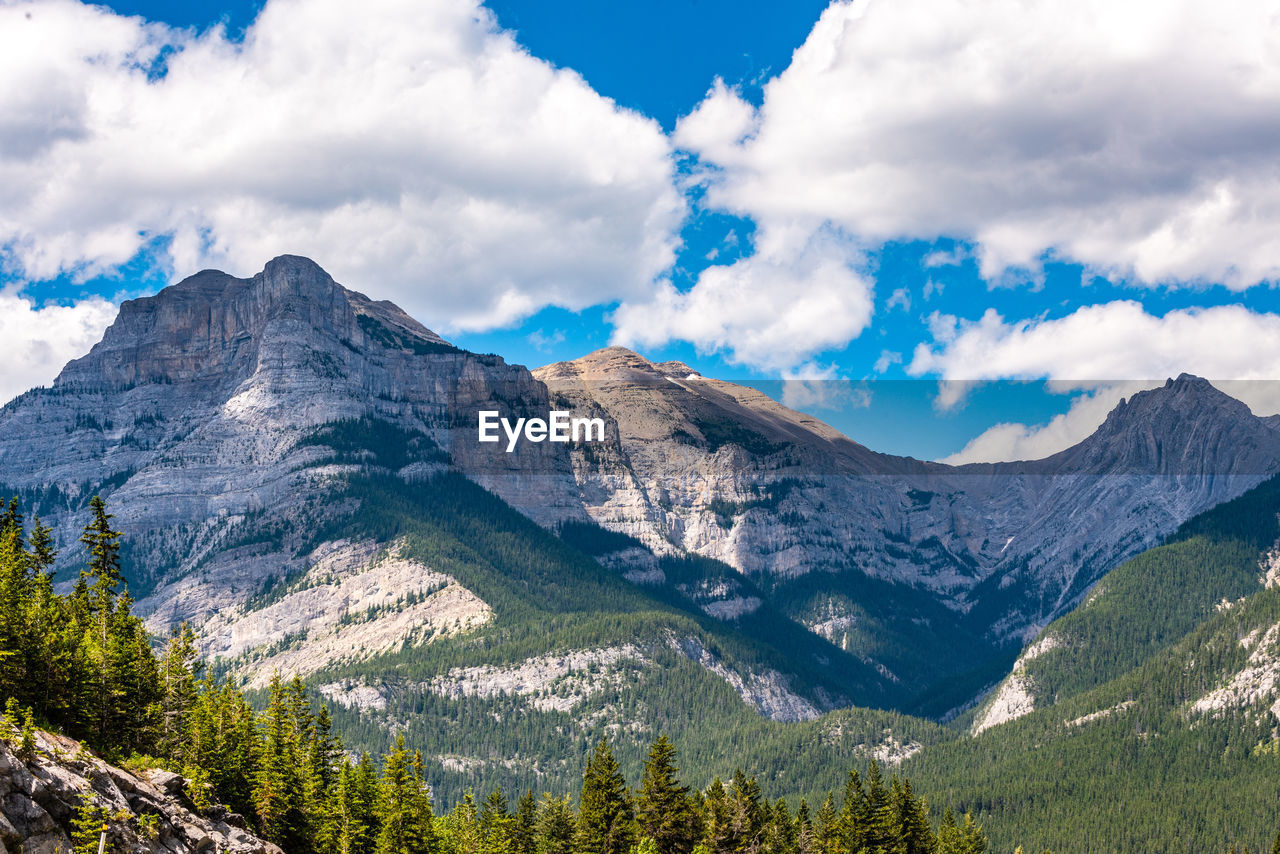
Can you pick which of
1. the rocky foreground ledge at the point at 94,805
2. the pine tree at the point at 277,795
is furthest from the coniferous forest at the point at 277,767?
the rocky foreground ledge at the point at 94,805

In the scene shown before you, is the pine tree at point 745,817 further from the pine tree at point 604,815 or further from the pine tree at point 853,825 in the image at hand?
the pine tree at point 604,815

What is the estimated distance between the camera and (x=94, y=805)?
63.5m

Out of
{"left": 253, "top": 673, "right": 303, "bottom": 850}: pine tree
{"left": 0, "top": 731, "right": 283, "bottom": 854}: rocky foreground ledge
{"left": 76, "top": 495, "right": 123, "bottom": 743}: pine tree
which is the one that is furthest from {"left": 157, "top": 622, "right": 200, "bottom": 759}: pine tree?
{"left": 0, "top": 731, "right": 283, "bottom": 854}: rocky foreground ledge

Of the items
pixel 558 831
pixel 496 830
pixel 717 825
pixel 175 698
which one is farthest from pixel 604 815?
pixel 175 698

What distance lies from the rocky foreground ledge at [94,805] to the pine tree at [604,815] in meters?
31.9

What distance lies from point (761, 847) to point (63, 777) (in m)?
62.7

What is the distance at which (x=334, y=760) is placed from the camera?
10262 cm

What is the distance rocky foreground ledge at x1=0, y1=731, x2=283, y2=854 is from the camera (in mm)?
59719

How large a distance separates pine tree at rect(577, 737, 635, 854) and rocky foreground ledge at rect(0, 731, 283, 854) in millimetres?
31850

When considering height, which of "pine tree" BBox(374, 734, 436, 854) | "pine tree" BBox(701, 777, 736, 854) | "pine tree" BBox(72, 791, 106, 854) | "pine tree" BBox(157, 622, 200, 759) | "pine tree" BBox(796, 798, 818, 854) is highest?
"pine tree" BBox(157, 622, 200, 759)

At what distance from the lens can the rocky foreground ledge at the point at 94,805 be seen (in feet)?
196

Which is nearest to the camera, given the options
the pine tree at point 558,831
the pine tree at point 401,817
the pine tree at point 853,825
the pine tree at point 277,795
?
the pine tree at point 277,795

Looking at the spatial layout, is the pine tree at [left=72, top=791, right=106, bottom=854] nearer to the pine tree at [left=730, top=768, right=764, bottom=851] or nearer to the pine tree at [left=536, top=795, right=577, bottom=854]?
the pine tree at [left=536, top=795, right=577, bottom=854]

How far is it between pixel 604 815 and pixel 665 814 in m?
4.74
